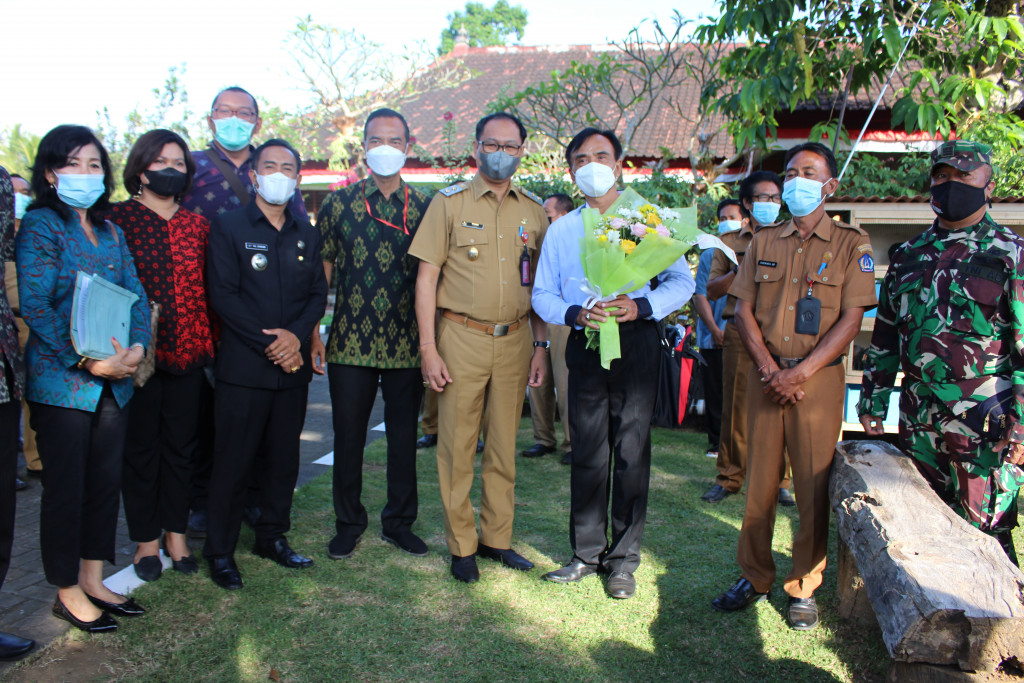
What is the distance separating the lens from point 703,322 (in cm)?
561

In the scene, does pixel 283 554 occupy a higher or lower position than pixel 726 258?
lower

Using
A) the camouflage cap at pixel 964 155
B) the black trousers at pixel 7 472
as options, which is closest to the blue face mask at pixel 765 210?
the camouflage cap at pixel 964 155

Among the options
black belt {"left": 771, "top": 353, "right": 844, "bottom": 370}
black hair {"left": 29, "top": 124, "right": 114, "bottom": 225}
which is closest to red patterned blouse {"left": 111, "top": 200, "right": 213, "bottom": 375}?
black hair {"left": 29, "top": 124, "right": 114, "bottom": 225}

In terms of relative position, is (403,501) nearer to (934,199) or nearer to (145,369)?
(145,369)

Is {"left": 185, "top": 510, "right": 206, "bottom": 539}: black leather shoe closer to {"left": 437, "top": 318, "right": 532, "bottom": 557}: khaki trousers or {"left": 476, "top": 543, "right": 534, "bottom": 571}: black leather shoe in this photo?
{"left": 437, "top": 318, "right": 532, "bottom": 557}: khaki trousers

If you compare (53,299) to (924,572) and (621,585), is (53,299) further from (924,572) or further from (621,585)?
(924,572)

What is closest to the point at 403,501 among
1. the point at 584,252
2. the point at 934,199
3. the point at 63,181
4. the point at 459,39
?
the point at 584,252

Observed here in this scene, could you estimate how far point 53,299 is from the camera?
279cm

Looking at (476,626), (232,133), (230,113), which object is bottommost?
(476,626)

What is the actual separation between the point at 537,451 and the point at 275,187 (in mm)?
3101

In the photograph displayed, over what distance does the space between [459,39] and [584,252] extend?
105 feet

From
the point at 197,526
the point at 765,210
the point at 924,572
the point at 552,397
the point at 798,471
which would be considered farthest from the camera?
the point at 552,397

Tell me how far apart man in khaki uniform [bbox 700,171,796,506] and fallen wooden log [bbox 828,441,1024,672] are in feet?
5.38

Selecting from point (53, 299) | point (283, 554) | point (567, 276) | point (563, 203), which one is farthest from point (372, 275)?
point (563, 203)
